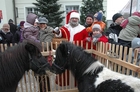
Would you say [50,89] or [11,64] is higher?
[11,64]

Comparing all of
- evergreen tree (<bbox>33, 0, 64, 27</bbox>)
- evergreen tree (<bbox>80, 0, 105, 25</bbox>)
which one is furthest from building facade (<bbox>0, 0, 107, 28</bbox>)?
evergreen tree (<bbox>80, 0, 105, 25</bbox>)

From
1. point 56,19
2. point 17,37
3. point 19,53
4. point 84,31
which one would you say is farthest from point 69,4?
point 19,53

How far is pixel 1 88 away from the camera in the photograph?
7.57ft

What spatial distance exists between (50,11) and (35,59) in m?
9.28

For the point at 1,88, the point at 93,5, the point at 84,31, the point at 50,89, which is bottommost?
the point at 50,89

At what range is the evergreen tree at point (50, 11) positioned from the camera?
1112 cm

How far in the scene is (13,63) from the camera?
2361mm

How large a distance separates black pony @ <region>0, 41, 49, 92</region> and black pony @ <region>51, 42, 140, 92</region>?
0.45 m

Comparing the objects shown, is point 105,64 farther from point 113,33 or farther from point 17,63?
point 17,63

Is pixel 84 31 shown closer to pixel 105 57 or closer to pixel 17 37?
pixel 105 57

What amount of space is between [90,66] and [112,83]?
56 cm

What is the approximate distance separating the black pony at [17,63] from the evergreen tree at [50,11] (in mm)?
8896

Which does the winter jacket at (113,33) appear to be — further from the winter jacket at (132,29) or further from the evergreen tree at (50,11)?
the evergreen tree at (50,11)

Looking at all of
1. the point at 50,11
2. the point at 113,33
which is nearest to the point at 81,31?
the point at 113,33
